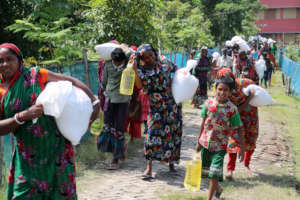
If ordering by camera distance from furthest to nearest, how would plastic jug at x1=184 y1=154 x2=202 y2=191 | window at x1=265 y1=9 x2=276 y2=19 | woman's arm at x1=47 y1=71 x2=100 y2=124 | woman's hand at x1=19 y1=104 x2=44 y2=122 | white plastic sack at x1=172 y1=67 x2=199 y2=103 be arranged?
window at x1=265 y1=9 x2=276 y2=19, white plastic sack at x1=172 y1=67 x2=199 y2=103, plastic jug at x1=184 y1=154 x2=202 y2=191, woman's arm at x1=47 y1=71 x2=100 y2=124, woman's hand at x1=19 y1=104 x2=44 y2=122

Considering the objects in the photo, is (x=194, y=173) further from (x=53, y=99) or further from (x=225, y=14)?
(x=225, y=14)

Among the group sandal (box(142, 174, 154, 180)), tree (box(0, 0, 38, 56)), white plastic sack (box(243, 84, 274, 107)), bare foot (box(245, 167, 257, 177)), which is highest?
tree (box(0, 0, 38, 56))

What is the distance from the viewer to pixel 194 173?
4.60 meters

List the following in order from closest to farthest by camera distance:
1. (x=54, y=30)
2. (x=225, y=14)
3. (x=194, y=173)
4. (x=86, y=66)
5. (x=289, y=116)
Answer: (x=194, y=173)
(x=54, y=30)
(x=86, y=66)
(x=289, y=116)
(x=225, y=14)

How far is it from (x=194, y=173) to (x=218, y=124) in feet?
2.15

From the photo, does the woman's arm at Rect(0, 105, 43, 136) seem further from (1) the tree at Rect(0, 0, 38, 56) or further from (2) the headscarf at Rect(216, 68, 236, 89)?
(1) the tree at Rect(0, 0, 38, 56)

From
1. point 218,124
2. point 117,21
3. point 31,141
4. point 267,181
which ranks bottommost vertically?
point 267,181

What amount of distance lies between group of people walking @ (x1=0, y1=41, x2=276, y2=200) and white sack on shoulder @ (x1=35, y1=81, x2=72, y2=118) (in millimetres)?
61

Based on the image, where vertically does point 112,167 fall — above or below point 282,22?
below

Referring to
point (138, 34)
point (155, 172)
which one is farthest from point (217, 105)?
point (138, 34)

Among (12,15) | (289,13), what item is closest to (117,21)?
(12,15)

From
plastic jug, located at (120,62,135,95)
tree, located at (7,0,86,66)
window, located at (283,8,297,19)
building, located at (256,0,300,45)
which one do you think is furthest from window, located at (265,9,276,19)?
plastic jug, located at (120,62,135,95)

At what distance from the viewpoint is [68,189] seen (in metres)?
3.18

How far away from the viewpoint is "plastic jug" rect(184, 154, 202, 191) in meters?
4.56
